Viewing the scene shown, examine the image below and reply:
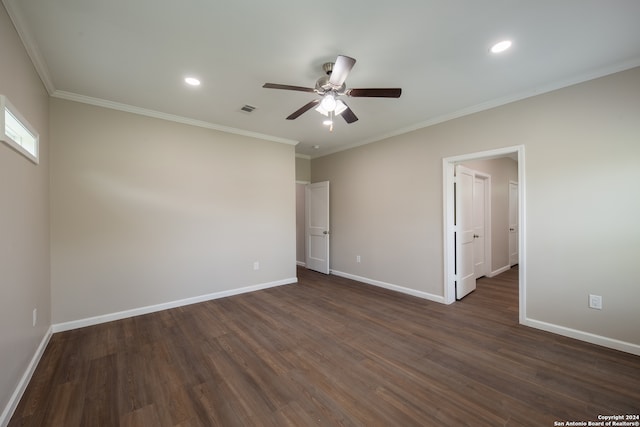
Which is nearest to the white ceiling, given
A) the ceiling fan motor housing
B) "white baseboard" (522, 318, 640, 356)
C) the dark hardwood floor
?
the ceiling fan motor housing

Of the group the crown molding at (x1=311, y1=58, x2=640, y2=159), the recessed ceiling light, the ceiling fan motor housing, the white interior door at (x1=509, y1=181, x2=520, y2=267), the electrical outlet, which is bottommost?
the electrical outlet

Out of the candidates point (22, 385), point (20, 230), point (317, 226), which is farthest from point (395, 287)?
point (20, 230)

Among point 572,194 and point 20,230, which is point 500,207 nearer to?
point 572,194

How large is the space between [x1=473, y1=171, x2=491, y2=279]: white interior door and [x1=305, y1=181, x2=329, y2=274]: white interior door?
2.86m

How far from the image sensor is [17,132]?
78.3 inches

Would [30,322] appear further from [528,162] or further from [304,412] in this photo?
[528,162]

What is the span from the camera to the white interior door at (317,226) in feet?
18.1

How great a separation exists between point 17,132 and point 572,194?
5.00 m

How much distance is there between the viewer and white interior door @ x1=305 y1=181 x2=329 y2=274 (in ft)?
18.1

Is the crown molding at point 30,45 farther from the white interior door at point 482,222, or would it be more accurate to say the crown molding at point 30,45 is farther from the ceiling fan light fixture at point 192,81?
the white interior door at point 482,222

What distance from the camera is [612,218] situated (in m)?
2.45

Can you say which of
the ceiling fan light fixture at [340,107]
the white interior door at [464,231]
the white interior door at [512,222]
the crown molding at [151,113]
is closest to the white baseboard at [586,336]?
the white interior door at [464,231]

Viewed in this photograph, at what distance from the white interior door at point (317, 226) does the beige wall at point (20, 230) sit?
4.10 metres

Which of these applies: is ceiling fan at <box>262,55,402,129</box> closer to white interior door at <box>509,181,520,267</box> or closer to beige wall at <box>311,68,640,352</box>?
beige wall at <box>311,68,640,352</box>
